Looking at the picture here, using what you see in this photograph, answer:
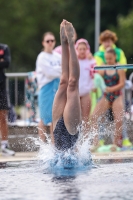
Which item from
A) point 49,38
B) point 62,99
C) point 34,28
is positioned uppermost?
point 34,28

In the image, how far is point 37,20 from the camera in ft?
191

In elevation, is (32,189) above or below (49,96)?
below

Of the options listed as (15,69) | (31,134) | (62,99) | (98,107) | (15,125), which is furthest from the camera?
(15,69)

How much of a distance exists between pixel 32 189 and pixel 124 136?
18.2ft

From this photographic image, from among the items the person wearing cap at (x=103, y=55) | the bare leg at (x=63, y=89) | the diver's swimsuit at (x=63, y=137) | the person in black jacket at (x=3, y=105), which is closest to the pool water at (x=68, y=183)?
the diver's swimsuit at (x=63, y=137)

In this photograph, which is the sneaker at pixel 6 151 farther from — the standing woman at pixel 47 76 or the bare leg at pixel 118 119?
the bare leg at pixel 118 119

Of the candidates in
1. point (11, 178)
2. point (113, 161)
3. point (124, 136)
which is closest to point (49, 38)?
point (124, 136)

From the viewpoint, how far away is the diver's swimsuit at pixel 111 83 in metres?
13.0

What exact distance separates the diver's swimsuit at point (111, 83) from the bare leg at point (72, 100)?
3676mm

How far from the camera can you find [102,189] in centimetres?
768

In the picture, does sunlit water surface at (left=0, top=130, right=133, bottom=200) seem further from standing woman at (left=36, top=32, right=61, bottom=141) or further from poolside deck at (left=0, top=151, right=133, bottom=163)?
standing woman at (left=36, top=32, right=61, bottom=141)

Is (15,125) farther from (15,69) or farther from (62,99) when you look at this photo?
(15,69)

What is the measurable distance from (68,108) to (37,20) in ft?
162

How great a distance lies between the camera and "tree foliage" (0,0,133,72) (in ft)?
178
